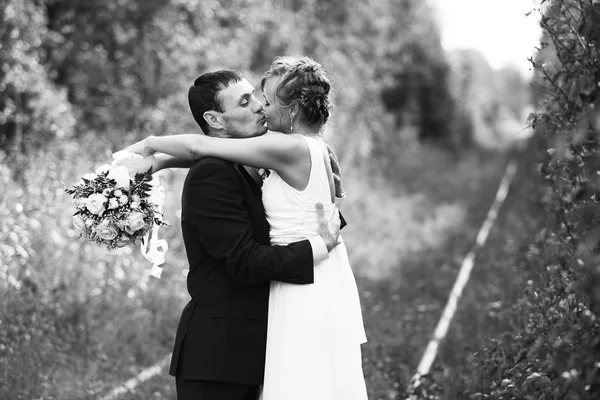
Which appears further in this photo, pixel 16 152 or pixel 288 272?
pixel 16 152

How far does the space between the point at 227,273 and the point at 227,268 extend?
0.16 meters

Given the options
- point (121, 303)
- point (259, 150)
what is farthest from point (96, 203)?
point (121, 303)

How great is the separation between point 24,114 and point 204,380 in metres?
7.54

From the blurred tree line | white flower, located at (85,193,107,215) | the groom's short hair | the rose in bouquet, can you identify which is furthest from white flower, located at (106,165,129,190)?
the blurred tree line

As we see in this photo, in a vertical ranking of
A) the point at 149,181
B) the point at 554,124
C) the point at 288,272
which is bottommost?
the point at 288,272

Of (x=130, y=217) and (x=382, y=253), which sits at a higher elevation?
(x=382, y=253)

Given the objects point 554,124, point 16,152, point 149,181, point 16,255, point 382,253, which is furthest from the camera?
point 382,253

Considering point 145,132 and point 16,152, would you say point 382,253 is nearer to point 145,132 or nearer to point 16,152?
point 145,132

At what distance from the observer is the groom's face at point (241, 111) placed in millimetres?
3613

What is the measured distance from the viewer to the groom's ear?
3.66 metres

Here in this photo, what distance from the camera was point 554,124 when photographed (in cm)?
447

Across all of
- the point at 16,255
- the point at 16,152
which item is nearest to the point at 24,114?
the point at 16,152

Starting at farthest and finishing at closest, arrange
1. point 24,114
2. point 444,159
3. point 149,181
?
point 444,159
point 24,114
point 149,181

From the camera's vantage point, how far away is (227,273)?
3537 millimetres
